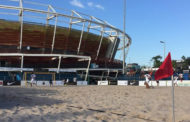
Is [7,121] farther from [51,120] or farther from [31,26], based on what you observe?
[31,26]

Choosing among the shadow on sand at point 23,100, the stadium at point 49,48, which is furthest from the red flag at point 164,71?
the stadium at point 49,48

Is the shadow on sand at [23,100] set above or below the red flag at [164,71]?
below

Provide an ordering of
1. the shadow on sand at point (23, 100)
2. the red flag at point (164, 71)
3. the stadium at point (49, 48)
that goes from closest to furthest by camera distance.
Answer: the red flag at point (164, 71)
the shadow on sand at point (23, 100)
the stadium at point (49, 48)

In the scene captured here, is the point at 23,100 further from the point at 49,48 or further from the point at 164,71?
the point at 49,48

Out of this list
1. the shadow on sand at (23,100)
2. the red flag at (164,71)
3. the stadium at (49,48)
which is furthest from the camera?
the stadium at (49,48)

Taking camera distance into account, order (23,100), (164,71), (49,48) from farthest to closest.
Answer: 1. (49,48)
2. (23,100)
3. (164,71)

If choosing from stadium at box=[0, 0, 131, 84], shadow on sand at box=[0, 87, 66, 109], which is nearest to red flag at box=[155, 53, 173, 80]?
shadow on sand at box=[0, 87, 66, 109]

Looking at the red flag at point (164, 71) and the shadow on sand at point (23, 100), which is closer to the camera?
the red flag at point (164, 71)

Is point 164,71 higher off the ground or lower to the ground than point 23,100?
higher

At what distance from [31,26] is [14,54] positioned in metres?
6.24

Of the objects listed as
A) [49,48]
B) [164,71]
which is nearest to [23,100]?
[164,71]

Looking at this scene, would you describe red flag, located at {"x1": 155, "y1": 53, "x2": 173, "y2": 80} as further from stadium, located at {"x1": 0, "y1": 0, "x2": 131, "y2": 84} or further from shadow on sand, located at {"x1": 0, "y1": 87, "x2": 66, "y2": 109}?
stadium, located at {"x1": 0, "y1": 0, "x2": 131, "y2": 84}

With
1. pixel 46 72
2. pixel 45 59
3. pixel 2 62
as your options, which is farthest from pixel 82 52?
pixel 2 62

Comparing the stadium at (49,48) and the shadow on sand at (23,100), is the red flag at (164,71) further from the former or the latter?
the stadium at (49,48)
